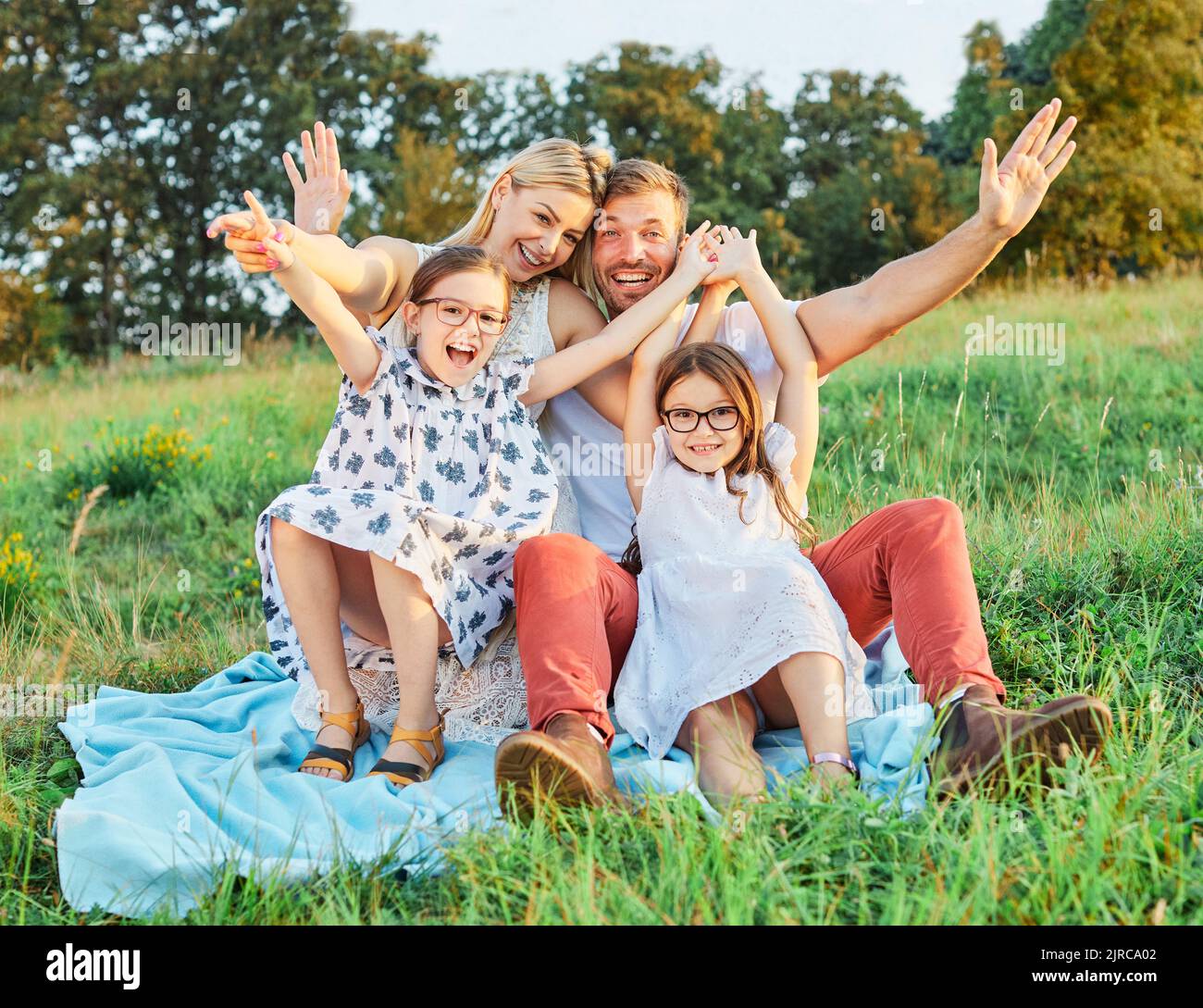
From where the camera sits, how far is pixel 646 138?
69.6ft

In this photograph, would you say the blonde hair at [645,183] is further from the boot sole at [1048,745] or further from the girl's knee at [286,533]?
the boot sole at [1048,745]

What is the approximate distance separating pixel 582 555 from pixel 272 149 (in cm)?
2018

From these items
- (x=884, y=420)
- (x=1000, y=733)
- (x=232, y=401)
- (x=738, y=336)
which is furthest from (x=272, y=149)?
(x=1000, y=733)

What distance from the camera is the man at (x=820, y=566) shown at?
2170 mm

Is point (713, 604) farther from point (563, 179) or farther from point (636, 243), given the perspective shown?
point (563, 179)

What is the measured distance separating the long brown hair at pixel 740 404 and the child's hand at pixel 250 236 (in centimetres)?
100

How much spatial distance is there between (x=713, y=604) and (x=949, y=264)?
1.12m

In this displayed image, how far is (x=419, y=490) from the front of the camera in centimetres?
296

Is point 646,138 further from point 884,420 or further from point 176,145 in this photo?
point 884,420

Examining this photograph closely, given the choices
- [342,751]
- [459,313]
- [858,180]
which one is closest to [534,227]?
[459,313]

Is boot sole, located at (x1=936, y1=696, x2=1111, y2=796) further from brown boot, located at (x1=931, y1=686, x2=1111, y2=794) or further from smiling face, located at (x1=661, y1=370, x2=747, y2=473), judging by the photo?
smiling face, located at (x1=661, y1=370, x2=747, y2=473)
